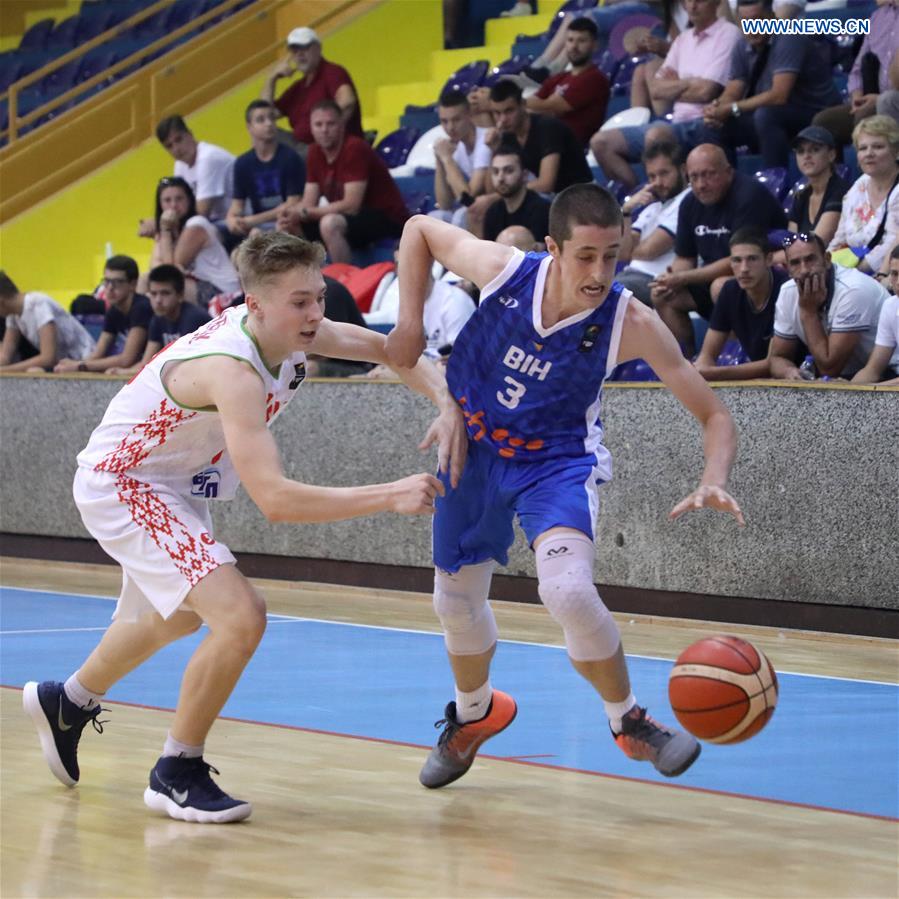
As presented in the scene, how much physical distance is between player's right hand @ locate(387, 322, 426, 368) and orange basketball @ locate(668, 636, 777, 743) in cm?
130

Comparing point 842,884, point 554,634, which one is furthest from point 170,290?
point 842,884

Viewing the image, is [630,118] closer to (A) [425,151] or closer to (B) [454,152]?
(B) [454,152]

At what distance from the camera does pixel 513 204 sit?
35.2 ft

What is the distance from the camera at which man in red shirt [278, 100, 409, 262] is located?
12695 mm

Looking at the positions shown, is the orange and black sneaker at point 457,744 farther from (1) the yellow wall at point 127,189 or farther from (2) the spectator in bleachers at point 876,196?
(1) the yellow wall at point 127,189

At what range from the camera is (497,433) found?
521 cm

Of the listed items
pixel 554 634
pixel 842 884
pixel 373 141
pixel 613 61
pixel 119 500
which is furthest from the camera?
pixel 373 141

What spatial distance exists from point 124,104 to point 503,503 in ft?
45.2

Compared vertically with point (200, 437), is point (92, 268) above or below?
below

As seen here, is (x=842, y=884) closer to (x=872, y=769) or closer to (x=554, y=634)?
(x=872, y=769)

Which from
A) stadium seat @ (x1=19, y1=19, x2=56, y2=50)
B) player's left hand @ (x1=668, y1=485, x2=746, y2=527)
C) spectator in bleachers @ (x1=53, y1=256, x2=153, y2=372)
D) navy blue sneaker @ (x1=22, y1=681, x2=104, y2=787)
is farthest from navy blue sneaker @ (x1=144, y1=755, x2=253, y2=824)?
stadium seat @ (x1=19, y1=19, x2=56, y2=50)

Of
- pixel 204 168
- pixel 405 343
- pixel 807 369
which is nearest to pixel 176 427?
pixel 405 343

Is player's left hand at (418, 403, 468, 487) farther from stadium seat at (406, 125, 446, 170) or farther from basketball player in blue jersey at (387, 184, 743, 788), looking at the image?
stadium seat at (406, 125, 446, 170)

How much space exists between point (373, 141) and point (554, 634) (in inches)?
323
